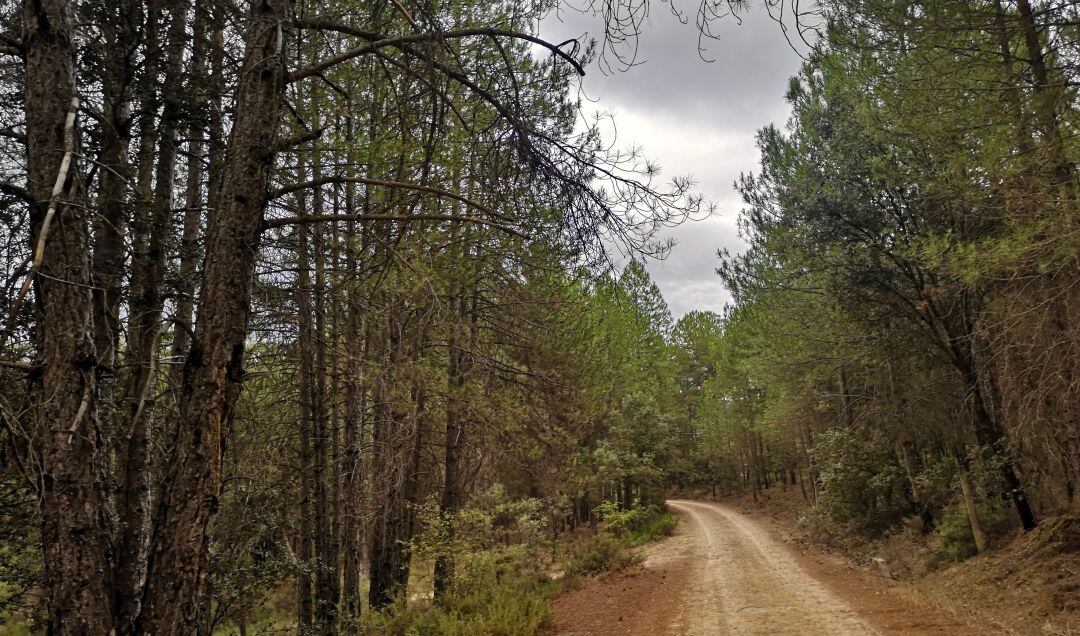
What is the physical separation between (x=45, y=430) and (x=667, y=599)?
389 inches

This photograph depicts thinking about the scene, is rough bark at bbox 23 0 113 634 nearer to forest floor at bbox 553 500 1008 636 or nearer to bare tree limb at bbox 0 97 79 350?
bare tree limb at bbox 0 97 79 350

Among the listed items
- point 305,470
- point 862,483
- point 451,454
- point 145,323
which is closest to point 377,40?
point 145,323

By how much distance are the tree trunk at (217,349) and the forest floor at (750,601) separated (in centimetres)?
715

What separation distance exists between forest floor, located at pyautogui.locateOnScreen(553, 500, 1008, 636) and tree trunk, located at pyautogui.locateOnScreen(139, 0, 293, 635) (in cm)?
715

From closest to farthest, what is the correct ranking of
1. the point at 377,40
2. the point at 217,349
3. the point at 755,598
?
the point at 217,349, the point at 377,40, the point at 755,598

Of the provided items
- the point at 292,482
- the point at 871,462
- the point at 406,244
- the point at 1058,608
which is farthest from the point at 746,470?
the point at 406,244

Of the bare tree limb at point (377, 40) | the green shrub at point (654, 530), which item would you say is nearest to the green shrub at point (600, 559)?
the green shrub at point (654, 530)

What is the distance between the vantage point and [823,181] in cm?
1279

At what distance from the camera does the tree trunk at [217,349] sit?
246 cm

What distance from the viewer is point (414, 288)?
4914 mm

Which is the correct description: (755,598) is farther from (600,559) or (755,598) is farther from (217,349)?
(217,349)

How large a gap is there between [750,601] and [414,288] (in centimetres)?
838

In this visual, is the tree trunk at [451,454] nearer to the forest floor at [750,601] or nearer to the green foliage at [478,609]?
the green foliage at [478,609]

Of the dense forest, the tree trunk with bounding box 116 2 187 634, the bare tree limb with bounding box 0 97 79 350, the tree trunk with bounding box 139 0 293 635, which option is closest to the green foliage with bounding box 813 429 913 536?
the dense forest
